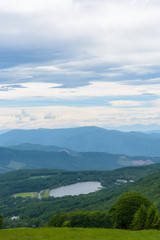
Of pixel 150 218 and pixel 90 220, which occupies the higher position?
pixel 150 218

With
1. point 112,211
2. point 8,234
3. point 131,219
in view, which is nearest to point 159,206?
point 112,211

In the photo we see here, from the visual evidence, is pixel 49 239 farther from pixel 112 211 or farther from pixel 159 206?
pixel 159 206

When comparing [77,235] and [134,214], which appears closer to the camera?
[77,235]

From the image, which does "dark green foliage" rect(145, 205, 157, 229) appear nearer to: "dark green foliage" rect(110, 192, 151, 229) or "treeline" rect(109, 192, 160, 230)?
"treeline" rect(109, 192, 160, 230)

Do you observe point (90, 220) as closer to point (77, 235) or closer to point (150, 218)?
point (150, 218)

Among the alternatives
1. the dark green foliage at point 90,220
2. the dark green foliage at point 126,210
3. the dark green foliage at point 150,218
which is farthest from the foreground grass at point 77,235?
the dark green foliage at point 90,220

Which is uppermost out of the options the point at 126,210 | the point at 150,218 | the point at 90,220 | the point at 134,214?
the point at 150,218

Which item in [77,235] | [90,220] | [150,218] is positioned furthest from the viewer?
[90,220]

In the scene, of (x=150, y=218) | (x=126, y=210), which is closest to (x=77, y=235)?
(x=150, y=218)

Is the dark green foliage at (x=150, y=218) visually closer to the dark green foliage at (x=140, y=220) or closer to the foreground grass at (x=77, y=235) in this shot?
the dark green foliage at (x=140, y=220)
